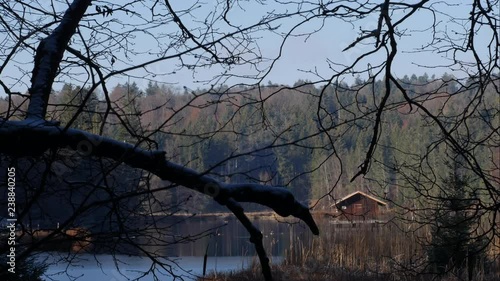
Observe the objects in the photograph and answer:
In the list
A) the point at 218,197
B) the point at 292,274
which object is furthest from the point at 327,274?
the point at 218,197

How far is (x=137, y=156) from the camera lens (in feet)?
7.80

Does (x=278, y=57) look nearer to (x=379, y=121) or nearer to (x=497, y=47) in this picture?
(x=379, y=121)

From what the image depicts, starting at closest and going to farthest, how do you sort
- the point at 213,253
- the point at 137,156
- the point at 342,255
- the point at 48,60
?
the point at 137,156 < the point at 48,60 < the point at 342,255 < the point at 213,253

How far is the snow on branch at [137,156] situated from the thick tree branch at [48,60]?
18 centimetres

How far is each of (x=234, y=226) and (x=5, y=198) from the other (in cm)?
3292

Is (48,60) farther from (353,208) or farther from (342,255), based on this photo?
(342,255)

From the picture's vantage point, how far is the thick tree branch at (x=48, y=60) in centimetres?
258

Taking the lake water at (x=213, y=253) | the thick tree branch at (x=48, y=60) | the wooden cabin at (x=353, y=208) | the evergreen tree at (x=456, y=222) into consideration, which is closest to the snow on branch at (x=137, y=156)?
the thick tree branch at (x=48, y=60)

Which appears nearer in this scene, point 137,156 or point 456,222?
point 137,156

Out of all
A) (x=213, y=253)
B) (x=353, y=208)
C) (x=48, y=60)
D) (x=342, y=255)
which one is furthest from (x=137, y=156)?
(x=213, y=253)

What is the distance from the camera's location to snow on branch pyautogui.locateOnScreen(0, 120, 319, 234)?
90.9 inches

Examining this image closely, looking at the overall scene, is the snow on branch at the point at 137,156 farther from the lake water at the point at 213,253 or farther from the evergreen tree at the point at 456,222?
the lake water at the point at 213,253

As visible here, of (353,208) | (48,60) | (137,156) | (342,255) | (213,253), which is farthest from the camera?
(213,253)

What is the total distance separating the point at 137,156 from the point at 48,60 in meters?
0.66
